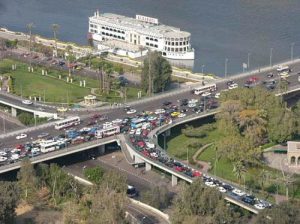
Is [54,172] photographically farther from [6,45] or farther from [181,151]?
[6,45]

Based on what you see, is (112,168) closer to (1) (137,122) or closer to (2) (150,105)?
(1) (137,122)

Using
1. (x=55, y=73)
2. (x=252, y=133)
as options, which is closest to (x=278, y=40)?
(x=55, y=73)

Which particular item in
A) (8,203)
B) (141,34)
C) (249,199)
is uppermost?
(141,34)

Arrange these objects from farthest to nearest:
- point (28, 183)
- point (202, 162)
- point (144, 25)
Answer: point (144, 25), point (202, 162), point (28, 183)

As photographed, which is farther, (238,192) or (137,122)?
(137,122)

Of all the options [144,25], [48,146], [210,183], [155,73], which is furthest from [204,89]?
[144,25]

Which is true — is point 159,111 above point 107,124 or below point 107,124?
above
